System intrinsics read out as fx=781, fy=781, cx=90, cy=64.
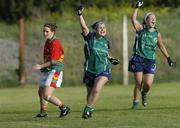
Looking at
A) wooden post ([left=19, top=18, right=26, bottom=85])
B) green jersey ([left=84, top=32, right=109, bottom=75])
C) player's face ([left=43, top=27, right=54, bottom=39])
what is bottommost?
wooden post ([left=19, top=18, right=26, bottom=85])

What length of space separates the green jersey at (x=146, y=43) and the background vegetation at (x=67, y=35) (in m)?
14.4

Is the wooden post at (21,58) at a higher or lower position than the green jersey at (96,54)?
lower

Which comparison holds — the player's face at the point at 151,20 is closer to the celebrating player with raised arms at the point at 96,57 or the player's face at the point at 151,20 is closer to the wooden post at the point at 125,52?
the celebrating player with raised arms at the point at 96,57

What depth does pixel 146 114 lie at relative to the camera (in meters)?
14.6

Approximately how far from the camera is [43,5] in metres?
35.8

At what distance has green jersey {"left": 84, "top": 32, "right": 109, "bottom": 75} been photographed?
561 inches

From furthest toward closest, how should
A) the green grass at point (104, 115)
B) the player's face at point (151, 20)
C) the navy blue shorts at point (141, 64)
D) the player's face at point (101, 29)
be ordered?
1. the navy blue shorts at point (141, 64)
2. the player's face at point (151, 20)
3. the player's face at point (101, 29)
4. the green grass at point (104, 115)

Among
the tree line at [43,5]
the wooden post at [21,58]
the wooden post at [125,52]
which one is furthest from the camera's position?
the tree line at [43,5]

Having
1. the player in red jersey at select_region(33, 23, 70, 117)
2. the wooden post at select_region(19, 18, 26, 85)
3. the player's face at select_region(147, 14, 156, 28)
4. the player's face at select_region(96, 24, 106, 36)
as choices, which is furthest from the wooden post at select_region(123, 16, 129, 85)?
the player's face at select_region(96, 24, 106, 36)

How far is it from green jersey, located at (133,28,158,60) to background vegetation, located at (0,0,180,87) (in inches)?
569

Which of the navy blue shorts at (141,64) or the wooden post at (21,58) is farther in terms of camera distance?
the wooden post at (21,58)

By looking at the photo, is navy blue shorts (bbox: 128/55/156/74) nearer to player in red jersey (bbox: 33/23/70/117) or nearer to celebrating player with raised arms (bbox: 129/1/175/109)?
celebrating player with raised arms (bbox: 129/1/175/109)

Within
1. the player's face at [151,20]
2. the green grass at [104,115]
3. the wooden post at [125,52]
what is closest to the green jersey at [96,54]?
the green grass at [104,115]

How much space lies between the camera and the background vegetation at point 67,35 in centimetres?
3103
